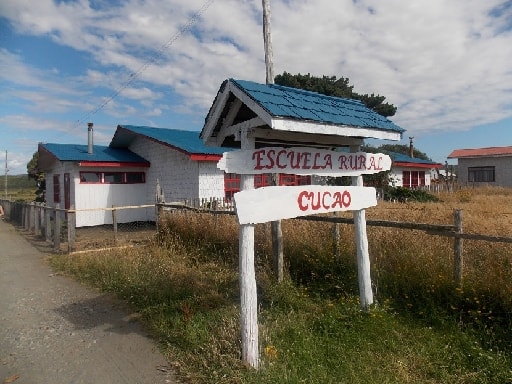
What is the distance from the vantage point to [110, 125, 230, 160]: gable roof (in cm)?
1370

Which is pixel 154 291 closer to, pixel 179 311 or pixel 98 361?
pixel 179 311

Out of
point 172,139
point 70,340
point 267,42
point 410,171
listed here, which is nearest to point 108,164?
point 172,139

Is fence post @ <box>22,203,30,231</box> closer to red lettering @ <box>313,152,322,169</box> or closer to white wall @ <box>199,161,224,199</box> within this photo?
white wall @ <box>199,161,224,199</box>

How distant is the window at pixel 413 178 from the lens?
28875 millimetres

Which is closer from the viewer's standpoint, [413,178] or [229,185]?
[229,185]

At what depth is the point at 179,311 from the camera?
506 cm

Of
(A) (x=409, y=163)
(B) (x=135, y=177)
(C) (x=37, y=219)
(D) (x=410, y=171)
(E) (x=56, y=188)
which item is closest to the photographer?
(C) (x=37, y=219)

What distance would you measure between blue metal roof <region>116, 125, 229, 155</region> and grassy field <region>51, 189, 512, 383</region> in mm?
7181

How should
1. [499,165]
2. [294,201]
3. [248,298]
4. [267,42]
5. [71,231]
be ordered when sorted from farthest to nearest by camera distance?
[499,165] < [71,231] < [267,42] < [294,201] < [248,298]

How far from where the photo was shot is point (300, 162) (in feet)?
14.2

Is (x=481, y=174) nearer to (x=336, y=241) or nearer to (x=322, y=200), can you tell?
(x=336, y=241)

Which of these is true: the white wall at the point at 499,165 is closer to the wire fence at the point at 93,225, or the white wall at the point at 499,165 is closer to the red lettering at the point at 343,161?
the wire fence at the point at 93,225

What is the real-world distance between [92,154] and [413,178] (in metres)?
23.5

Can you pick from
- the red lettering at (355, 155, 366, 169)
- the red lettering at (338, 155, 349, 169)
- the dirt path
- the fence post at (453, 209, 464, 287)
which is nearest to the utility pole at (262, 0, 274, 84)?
the red lettering at (355, 155, 366, 169)
